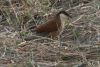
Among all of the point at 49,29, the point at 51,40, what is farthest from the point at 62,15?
the point at 51,40

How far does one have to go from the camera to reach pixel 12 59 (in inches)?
106

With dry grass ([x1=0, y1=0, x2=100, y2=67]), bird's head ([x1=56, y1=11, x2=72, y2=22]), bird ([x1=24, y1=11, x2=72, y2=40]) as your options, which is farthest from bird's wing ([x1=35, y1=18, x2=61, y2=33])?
bird's head ([x1=56, y1=11, x2=72, y2=22])

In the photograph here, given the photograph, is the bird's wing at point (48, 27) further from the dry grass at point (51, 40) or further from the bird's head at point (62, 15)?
the bird's head at point (62, 15)

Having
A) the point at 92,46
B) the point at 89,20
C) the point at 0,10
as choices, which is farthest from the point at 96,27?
the point at 0,10

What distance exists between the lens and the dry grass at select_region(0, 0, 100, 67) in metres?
2.58

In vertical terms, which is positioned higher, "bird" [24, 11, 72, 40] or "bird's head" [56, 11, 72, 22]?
"bird's head" [56, 11, 72, 22]

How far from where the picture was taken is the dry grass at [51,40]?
101 inches

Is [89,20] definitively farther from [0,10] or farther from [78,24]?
[0,10]

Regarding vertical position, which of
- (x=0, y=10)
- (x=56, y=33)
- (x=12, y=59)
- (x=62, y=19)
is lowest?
(x=12, y=59)

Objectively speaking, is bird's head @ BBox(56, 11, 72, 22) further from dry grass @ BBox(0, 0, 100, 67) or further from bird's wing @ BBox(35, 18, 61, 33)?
bird's wing @ BBox(35, 18, 61, 33)

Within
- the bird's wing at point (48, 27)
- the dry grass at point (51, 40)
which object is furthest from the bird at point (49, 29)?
the dry grass at point (51, 40)

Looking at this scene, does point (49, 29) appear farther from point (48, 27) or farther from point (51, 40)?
point (51, 40)

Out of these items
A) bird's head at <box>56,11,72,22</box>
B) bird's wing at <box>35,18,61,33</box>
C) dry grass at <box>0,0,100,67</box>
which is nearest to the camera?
dry grass at <box>0,0,100,67</box>

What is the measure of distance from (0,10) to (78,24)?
6.18 feet
